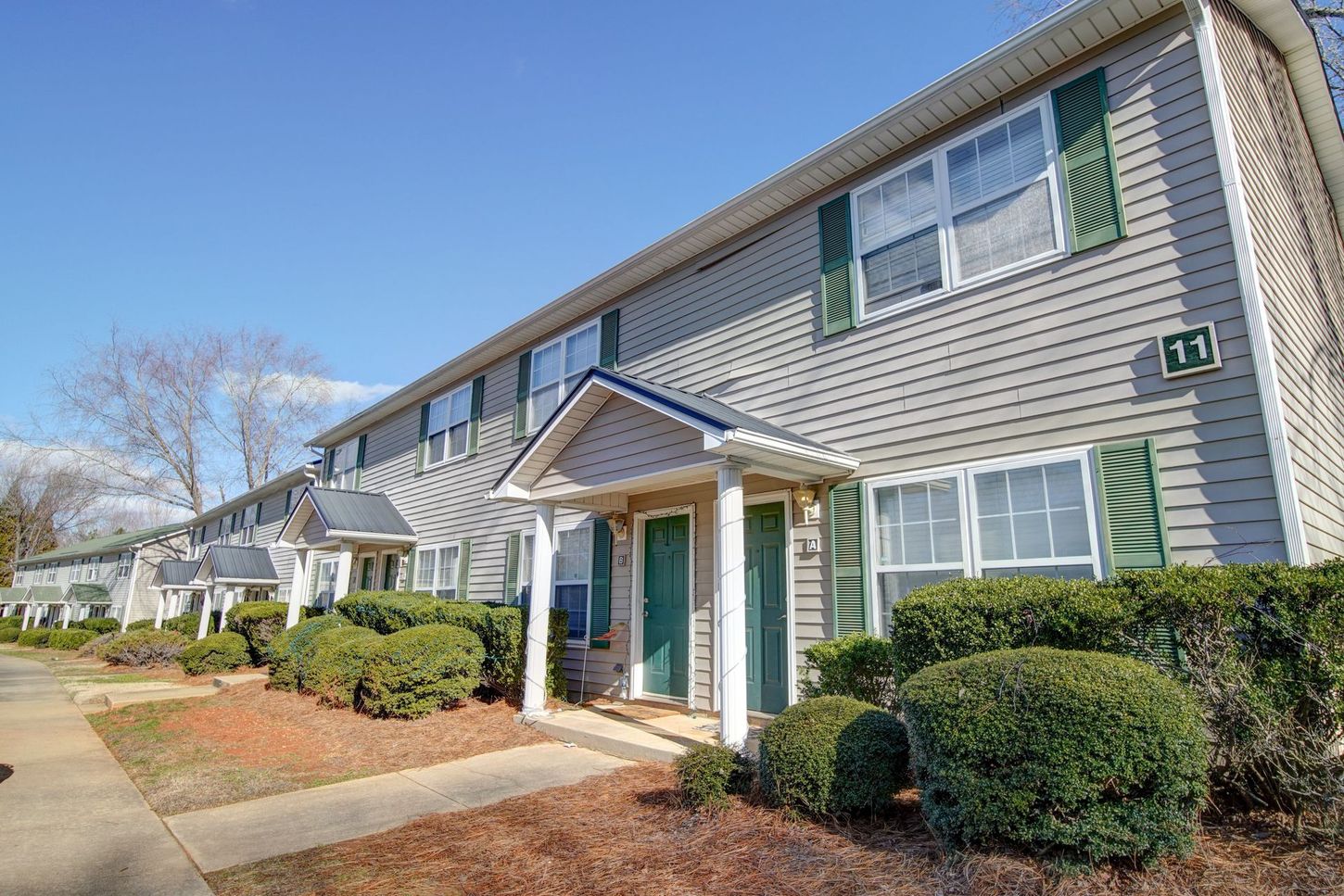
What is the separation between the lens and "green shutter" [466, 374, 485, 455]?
12.8 m

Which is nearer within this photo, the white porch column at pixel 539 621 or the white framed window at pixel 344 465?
the white porch column at pixel 539 621

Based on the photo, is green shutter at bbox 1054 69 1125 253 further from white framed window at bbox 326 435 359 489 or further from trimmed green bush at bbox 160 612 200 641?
trimmed green bush at bbox 160 612 200 641

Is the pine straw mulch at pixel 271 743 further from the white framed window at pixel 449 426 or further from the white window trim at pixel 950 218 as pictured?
the white window trim at pixel 950 218

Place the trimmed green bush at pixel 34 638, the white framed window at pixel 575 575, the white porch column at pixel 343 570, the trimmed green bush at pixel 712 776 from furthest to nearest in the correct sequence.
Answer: the trimmed green bush at pixel 34 638, the white porch column at pixel 343 570, the white framed window at pixel 575 575, the trimmed green bush at pixel 712 776

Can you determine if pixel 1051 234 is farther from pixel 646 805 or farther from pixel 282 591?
pixel 282 591

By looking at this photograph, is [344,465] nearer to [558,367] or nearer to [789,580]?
[558,367]

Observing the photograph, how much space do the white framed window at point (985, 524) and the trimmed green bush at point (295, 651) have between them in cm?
841

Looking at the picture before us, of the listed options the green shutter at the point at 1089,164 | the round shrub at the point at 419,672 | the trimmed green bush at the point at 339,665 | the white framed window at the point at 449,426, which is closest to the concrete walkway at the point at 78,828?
the trimmed green bush at the point at 339,665

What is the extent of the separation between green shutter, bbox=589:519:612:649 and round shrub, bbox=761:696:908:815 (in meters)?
5.06

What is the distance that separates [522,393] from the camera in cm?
1176

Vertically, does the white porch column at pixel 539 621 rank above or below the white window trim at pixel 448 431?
below

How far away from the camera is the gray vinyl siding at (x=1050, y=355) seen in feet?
15.6

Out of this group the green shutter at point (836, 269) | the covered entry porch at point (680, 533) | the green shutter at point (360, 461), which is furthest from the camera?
the green shutter at point (360, 461)

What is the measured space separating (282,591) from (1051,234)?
2059cm
